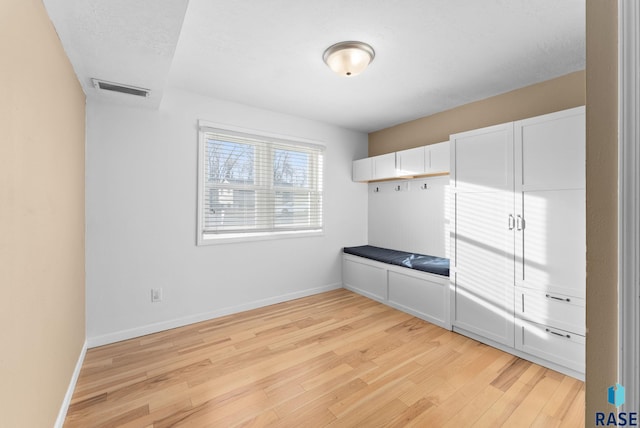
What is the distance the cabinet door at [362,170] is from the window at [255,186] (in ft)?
2.04

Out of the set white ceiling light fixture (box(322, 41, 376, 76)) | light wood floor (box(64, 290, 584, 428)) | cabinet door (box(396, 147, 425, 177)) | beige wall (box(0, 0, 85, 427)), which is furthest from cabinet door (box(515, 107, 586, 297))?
beige wall (box(0, 0, 85, 427))

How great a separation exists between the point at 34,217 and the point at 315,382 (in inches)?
76.4

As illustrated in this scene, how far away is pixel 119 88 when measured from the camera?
2277 millimetres

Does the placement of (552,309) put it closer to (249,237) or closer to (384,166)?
(384,166)

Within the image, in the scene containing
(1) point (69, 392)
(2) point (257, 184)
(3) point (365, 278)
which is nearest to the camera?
(1) point (69, 392)

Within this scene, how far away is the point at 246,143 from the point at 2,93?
8.12ft

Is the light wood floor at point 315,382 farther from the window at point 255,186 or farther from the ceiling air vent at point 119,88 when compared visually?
the ceiling air vent at point 119,88

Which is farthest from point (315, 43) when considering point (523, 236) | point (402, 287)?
point (402, 287)

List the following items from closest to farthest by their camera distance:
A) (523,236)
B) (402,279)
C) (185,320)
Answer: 1. (523,236)
2. (185,320)
3. (402,279)

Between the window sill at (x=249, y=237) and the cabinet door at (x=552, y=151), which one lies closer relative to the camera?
Result: the cabinet door at (x=552, y=151)

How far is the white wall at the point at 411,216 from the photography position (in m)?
3.59

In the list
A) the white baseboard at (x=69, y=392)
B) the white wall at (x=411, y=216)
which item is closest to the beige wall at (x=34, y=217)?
the white baseboard at (x=69, y=392)

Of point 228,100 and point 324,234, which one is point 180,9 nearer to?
point 228,100

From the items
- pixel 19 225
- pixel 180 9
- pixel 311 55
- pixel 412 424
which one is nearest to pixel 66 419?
pixel 19 225
